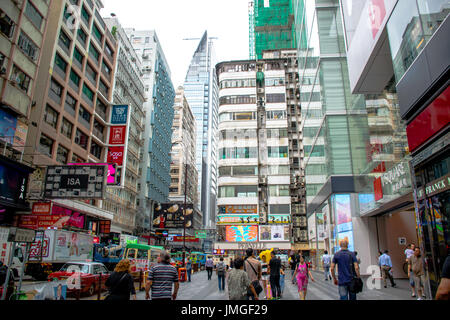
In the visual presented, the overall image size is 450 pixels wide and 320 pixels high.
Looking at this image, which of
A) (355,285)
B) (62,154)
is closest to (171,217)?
(62,154)

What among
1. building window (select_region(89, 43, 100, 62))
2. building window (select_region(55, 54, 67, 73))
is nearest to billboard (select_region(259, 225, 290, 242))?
building window (select_region(89, 43, 100, 62))

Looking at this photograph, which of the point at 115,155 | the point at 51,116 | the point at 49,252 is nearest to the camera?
the point at 49,252

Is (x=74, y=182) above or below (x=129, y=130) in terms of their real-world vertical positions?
below

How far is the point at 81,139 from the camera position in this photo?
3391 cm

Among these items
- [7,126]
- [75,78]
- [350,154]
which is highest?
[75,78]

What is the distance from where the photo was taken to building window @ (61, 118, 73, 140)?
30.6m

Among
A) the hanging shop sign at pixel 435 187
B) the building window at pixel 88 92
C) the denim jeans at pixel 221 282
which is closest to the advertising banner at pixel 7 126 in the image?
the building window at pixel 88 92

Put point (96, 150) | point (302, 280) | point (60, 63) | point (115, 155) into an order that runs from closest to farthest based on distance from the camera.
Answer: point (302, 280)
point (60, 63)
point (115, 155)
point (96, 150)

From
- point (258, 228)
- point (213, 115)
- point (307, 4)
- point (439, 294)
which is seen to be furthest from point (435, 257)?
point (213, 115)

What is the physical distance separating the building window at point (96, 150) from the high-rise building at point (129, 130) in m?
5.77

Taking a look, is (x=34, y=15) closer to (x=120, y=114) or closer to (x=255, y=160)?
(x=120, y=114)

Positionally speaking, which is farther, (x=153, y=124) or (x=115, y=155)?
(x=153, y=124)

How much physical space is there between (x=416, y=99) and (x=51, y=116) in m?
28.4
